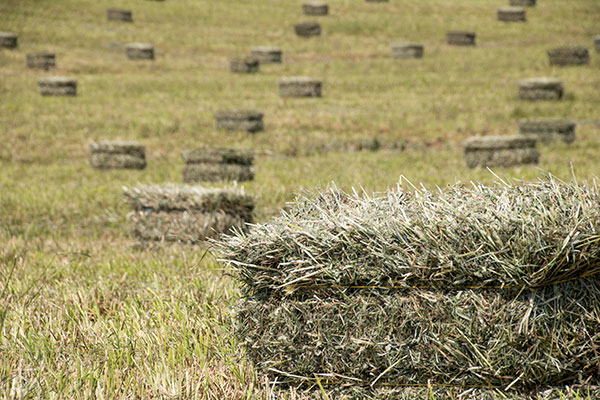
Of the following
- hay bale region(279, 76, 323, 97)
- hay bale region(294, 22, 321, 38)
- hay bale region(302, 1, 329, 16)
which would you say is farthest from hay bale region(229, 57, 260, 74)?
hay bale region(302, 1, 329, 16)

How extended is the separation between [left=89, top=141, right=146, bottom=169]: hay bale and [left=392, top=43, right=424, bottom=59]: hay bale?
14.8 metres

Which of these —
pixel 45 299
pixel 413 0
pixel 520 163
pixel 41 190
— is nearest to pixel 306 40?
pixel 413 0

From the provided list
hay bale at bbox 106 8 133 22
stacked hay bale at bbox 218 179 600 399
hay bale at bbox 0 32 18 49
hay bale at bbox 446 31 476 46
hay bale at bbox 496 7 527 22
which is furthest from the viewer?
hay bale at bbox 496 7 527 22

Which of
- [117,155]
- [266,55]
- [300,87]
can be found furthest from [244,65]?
[117,155]

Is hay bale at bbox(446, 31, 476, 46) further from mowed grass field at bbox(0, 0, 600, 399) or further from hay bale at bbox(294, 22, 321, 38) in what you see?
hay bale at bbox(294, 22, 321, 38)

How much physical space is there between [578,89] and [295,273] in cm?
2004

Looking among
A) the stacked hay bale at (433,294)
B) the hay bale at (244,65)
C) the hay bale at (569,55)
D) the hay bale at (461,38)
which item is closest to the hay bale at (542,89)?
the hay bale at (569,55)

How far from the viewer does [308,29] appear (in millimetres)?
30875

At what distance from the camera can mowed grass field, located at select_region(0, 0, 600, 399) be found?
3.72 meters

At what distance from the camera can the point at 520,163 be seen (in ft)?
45.2

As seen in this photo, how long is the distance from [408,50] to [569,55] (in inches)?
221

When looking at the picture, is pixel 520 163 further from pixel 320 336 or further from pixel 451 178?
pixel 320 336

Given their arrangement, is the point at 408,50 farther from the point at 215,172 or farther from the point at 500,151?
the point at 215,172

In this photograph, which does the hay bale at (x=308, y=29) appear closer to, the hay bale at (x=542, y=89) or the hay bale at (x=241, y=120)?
the hay bale at (x=542, y=89)
